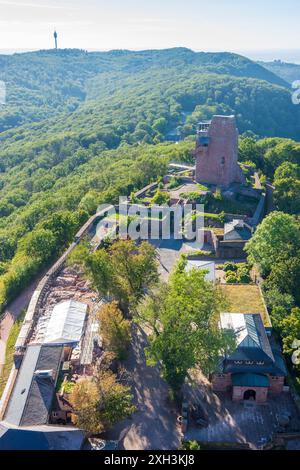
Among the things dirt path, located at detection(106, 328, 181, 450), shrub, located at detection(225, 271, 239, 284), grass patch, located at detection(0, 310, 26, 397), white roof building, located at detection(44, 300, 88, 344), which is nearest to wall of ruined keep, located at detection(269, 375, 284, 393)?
dirt path, located at detection(106, 328, 181, 450)

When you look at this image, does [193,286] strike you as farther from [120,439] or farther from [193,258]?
[193,258]

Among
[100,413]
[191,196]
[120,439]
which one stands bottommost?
[120,439]

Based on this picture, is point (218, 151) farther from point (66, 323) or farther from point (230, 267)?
point (66, 323)

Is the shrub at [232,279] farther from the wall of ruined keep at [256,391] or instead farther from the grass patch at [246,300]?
the wall of ruined keep at [256,391]

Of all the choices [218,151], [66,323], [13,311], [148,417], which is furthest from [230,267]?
[13,311]

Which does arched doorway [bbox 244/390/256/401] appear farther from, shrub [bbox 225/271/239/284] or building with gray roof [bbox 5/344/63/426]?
shrub [bbox 225/271/239/284]

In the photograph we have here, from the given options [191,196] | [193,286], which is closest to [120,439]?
[193,286]

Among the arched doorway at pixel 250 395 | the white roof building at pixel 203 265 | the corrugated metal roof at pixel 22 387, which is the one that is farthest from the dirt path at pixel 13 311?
the arched doorway at pixel 250 395
